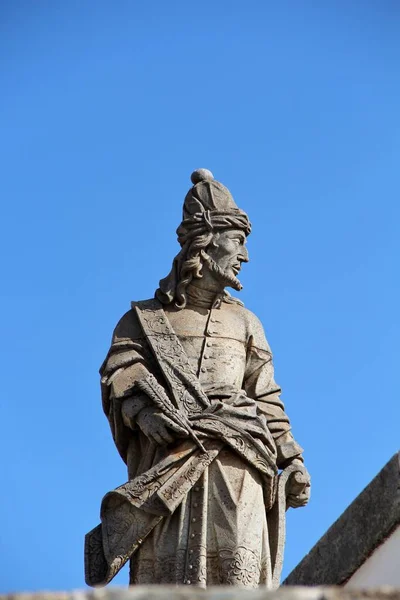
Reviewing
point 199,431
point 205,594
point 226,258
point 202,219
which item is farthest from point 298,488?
point 205,594

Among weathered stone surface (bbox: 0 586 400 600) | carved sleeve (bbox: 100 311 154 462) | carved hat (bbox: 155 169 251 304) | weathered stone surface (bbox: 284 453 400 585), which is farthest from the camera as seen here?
carved hat (bbox: 155 169 251 304)

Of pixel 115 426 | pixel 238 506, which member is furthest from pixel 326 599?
pixel 115 426

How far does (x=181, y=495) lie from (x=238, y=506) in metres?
0.38

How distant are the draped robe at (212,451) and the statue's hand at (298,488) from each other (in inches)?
5.2

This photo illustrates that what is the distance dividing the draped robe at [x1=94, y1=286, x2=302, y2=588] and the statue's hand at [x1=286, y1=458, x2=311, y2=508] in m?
0.13

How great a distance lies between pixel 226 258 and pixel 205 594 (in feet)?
17.6

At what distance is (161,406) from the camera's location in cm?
875

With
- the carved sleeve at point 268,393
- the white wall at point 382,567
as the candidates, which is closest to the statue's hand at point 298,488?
the carved sleeve at point 268,393

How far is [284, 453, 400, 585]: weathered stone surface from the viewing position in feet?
27.8

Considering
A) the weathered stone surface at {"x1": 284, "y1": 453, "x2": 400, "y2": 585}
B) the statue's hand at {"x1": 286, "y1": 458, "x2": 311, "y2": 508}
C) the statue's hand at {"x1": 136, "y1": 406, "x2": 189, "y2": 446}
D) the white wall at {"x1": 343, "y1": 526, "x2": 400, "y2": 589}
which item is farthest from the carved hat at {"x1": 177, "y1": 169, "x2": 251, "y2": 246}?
the white wall at {"x1": 343, "y1": 526, "x2": 400, "y2": 589}

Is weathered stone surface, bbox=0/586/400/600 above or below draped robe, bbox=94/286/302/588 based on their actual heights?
below

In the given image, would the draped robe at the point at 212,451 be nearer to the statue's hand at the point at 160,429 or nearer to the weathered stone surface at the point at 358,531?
the statue's hand at the point at 160,429

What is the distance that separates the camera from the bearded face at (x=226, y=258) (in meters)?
9.45

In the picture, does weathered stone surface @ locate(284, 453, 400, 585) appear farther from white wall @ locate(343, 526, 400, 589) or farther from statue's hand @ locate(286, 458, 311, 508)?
statue's hand @ locate(286, 458, 311, 508)
